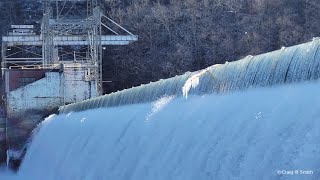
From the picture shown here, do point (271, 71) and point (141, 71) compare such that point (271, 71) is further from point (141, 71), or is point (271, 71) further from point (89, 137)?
point (141, 71)

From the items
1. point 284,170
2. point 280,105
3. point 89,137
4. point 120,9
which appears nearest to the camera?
point 284,170

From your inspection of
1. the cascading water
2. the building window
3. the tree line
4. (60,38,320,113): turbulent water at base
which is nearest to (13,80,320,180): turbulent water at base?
the cascading water

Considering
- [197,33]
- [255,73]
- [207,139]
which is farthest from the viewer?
[197,33]

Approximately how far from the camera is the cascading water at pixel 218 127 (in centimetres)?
600

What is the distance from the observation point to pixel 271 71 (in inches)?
295

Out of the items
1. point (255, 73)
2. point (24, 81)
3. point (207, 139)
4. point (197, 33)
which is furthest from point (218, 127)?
point (197, 33)

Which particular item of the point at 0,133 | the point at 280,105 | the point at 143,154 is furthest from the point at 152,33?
the point at 280,105

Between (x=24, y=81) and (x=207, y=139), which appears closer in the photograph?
(x=207, y=139)

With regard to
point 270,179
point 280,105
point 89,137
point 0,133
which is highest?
point 280,105

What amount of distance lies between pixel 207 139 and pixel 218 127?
10.2 inches

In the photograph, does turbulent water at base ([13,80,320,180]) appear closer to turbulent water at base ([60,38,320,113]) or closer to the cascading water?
the cascading water

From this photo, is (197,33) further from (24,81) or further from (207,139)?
(207,139)

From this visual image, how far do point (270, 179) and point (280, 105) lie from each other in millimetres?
1064

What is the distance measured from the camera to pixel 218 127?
25.0 feet
